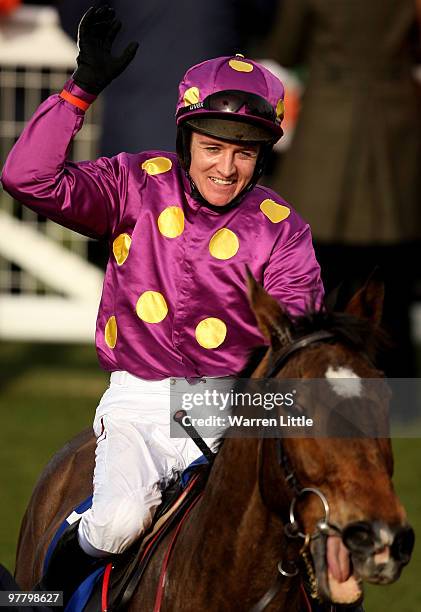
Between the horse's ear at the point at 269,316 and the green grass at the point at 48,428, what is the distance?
2.91 meters

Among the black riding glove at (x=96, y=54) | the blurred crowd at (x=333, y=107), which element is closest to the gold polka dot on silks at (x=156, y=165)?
the black riding glove at (x=96, y=54)

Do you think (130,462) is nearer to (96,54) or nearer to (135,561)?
(135,561)

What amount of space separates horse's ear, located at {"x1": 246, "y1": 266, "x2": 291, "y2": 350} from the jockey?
22.5 inches

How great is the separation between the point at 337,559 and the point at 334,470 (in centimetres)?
18

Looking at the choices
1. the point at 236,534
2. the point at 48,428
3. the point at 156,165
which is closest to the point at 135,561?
the point at 236,534

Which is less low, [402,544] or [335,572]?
[402,544]

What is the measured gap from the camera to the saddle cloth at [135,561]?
12.1ft

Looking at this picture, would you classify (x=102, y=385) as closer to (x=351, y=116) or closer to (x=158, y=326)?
(x=351, y=116)

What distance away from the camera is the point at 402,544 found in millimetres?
2922

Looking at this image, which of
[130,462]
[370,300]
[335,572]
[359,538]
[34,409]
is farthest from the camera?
[34,409]

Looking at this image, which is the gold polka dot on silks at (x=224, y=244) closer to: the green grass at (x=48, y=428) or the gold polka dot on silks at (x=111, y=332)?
the gold polka dot on silks at (x=111, y=332)

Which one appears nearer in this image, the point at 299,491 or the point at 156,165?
the point at 299,491

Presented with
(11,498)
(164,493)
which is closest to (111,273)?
(164,493)

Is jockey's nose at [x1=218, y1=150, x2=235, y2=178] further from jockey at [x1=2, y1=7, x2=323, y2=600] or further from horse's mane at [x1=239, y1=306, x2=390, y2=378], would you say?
horse's mane at [x1=239, y1=306, x2=390, y2=378]
